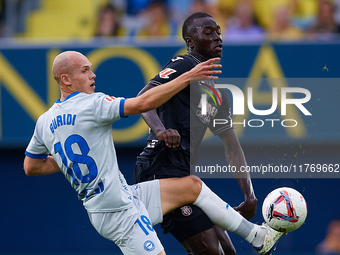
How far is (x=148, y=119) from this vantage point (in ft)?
15.3

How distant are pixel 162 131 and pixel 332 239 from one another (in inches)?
175

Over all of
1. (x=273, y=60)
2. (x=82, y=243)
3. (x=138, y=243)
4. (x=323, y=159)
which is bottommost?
(x=82, y=243)

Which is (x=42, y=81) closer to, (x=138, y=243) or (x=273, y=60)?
(x=273, y=60)

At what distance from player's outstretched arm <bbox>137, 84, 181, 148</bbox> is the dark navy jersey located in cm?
27

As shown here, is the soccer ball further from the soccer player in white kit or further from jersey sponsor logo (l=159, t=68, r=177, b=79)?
jersey sponsor logo (l=159, t=68, r=177, b=79)

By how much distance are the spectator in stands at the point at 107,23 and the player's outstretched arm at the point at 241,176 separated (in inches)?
173

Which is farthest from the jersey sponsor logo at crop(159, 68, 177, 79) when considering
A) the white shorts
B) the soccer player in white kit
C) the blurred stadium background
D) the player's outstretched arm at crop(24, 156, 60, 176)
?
the blurred stadium background

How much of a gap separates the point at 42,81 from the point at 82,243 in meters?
2.25

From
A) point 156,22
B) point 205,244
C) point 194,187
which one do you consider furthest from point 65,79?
point 156,22

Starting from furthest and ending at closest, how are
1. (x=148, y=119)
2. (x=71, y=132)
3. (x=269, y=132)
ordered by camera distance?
(x=269, y=132)
(x=148, y=119)
(x=71, y=132)

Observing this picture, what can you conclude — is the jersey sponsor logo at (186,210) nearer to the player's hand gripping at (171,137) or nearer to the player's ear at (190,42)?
the player's hand gripping at (171,137)

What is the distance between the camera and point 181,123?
4938mm

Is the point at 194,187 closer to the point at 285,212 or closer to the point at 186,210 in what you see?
the point at 186,210

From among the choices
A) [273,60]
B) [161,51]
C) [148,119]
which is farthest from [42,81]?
[148,119]
